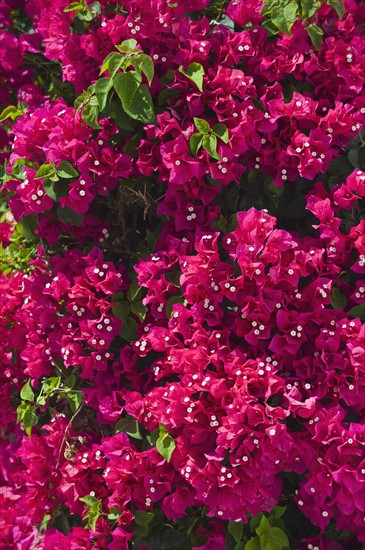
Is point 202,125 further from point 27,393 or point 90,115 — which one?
point 27,393

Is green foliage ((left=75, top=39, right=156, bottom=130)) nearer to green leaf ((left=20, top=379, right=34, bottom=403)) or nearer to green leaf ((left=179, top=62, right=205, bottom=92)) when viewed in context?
green leaf ((left=179, top=62, right=205, bottom=92))

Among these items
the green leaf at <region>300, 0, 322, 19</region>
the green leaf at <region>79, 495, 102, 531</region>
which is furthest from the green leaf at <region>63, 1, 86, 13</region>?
the green leaf at <region>79, 495, 102, 531</region>

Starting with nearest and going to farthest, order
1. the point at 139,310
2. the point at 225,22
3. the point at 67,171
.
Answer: the point at 67,171 < the point at 139,310 < the point at 225,22

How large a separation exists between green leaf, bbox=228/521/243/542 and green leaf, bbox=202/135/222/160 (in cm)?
87

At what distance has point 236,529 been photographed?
6.37ft

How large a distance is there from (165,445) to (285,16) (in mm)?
1049

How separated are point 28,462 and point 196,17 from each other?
1.27 metres

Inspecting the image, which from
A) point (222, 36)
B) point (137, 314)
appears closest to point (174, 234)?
point (137, 314)

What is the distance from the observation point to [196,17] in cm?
216

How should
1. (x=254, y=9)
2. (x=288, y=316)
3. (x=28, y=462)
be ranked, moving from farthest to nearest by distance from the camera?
(x=28, y=462), (x=254, y=9), (x=288, y=316)

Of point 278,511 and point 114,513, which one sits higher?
point 114,513

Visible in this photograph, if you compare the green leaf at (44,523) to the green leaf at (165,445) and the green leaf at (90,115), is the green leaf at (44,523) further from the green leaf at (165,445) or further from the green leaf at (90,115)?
the green leaf at (90,115)

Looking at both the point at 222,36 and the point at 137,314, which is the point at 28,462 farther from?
the point at 222,36

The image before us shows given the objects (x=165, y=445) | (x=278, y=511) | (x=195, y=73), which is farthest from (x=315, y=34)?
(x=278, y=511)
